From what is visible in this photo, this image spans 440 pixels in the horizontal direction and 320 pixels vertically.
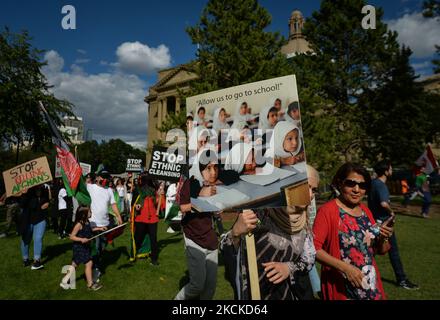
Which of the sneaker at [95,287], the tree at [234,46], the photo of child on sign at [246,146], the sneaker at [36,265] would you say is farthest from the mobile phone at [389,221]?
the tree at [234,46]

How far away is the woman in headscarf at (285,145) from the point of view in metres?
2.41

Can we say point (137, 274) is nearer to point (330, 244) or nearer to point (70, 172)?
point (70, 172)

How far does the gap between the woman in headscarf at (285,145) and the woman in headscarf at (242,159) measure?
0.47 feet

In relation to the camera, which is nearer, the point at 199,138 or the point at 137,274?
the point at 199,138

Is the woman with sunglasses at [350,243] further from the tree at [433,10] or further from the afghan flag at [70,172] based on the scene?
the tree at [433,10]

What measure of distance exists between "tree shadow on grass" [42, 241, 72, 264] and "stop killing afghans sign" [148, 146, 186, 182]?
311 cm

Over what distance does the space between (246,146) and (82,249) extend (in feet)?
13.6

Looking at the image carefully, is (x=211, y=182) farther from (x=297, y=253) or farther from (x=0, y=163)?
(x=0, y=163)

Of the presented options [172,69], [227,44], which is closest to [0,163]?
[172,69]

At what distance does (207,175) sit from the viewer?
2660mm

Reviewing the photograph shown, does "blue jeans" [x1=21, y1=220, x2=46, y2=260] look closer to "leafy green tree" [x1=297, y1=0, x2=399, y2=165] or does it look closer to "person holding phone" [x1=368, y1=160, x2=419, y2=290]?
"person holding phone" [x1=368, y1=160, x2=419, y2=290]

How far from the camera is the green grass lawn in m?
4.97

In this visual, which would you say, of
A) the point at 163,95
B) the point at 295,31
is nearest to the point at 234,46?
the point at 163,95

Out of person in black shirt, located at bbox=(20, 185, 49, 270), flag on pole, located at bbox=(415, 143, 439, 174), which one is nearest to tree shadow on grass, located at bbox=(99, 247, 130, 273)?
person in black shirt, located at bbox=(20, 185, 49, 270)
